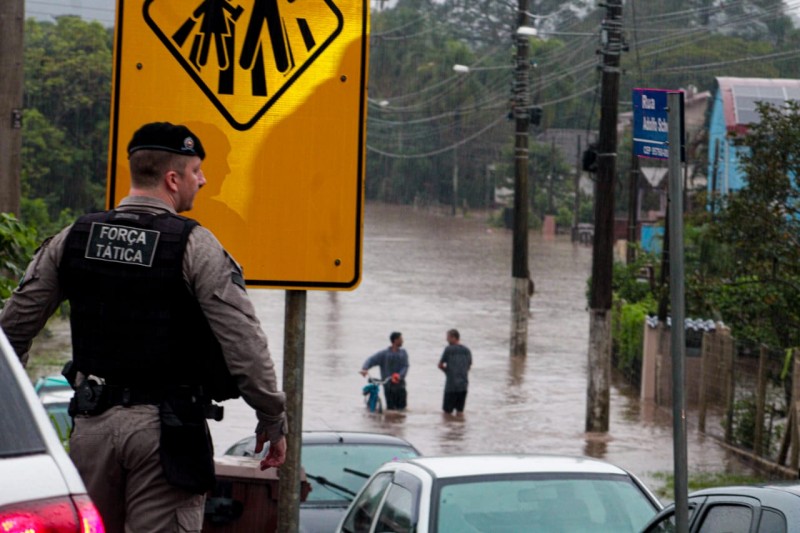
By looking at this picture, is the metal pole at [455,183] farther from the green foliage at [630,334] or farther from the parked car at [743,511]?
the parked car at [743,511]

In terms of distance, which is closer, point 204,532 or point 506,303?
point 204,532

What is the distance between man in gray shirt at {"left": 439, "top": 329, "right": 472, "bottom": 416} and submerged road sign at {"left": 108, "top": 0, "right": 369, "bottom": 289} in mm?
21071

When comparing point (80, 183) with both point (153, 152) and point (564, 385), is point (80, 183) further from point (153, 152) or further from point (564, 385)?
point (153, 152)

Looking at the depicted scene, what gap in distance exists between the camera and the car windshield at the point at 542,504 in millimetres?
7344

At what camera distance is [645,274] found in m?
38.2

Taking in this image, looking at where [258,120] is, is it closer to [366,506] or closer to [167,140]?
[167,140]

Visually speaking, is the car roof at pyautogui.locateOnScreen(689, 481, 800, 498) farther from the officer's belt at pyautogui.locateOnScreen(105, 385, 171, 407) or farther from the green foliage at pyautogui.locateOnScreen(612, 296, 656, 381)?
the green foliage at pyautogui.locateOnScreen(612, 296, 656, 381)

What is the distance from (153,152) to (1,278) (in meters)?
4.09

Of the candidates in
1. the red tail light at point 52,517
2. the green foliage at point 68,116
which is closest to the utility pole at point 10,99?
the red tail light at point 52,517

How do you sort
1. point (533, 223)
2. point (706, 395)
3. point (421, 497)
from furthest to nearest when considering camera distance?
1. point (533, 223)
2. point (706, 395)
3. point (421, 497)

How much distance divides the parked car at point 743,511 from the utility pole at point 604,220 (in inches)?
660

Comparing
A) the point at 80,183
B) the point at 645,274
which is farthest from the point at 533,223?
the point at 645,274

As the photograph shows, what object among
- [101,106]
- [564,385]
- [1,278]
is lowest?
[564,385]

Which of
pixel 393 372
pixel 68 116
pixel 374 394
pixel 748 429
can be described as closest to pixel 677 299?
pixel 748 429
